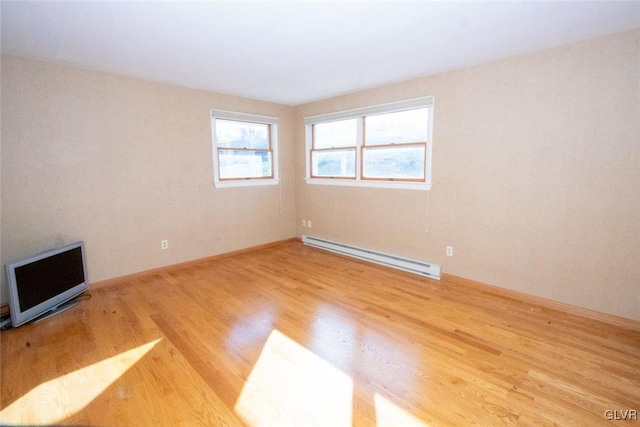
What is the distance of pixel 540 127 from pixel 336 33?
2088 millimetres

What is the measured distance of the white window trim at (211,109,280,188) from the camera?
4.23 metres

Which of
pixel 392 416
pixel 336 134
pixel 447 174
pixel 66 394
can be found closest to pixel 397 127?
pixel 447 174

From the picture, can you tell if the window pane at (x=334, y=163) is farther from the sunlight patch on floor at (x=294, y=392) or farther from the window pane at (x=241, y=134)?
the sunlight patch on floor at (x=294, y=392)

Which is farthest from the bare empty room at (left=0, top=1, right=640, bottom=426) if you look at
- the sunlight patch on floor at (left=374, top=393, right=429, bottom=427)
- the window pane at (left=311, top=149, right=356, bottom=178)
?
the window pane at (left=311, top=149, right=356, bottom=178)

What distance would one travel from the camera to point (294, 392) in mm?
1838

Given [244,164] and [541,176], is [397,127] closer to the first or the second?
[541,176]

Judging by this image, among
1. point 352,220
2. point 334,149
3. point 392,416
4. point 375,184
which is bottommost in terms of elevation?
point 392,416

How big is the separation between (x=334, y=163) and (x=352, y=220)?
99 cm

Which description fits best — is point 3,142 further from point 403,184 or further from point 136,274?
point 403,184

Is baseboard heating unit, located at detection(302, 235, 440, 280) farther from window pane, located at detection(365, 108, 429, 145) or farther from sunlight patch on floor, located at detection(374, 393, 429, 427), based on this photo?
sunlight patch on floor, located at detection(374, 393, 429, 427)

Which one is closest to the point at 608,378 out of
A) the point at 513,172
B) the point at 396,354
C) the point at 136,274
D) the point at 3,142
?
the point at 396,354

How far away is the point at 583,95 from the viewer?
8.49 ft

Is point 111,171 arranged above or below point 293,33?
below

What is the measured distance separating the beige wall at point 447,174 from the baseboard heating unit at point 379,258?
A: 0.13 m
